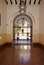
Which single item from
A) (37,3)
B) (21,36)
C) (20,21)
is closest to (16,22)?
(20,21)

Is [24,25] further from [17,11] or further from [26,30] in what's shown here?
[17,11]

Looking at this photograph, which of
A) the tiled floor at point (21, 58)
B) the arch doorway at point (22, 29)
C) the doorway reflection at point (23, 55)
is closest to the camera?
the tiled floor at point (21, 58)

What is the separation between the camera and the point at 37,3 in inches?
594

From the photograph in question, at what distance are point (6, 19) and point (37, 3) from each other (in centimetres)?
320

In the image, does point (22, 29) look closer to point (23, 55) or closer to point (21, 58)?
point (23, 55)

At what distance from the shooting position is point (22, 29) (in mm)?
16828

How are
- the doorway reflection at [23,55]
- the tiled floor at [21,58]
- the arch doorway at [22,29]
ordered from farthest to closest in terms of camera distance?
1. the arch doorway at [22,29]
2. the doorway reflection at [23,55]
3. the tiled floor at [21,58]

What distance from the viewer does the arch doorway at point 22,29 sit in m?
15.8

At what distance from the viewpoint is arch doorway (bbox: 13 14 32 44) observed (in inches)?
622

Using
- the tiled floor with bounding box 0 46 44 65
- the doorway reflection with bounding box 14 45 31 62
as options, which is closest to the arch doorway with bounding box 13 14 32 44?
the doorway reflection with bounding box 14 45 31 62

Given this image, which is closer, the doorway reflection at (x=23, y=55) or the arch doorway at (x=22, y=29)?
the doorway reflection at (x=23, y=55)

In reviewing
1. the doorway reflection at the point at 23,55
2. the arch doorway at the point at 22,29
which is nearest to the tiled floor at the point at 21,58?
the doorway reflection at the point at 23,55

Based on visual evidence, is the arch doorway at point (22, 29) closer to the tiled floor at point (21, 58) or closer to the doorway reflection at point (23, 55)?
the doorway reflection at point (23, 55)

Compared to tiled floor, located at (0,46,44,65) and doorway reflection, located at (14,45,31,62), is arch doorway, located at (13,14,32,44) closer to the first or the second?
doorway reflection, located at (14,45,31,62)
